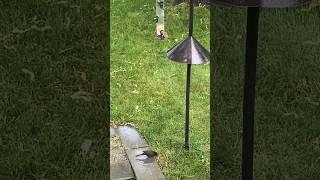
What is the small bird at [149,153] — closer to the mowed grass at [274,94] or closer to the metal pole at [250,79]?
the mowed grass at [274,94]

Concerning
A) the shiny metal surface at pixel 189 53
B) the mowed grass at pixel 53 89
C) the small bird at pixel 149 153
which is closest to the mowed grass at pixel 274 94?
the shiny metal surface at pixel 189 53

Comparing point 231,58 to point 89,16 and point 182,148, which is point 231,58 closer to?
point 89,16

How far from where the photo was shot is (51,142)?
6.81ft

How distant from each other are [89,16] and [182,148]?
4.06 feet

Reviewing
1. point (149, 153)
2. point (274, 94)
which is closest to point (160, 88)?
point (149, 153)

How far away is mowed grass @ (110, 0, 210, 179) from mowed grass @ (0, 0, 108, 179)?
2.46 ft

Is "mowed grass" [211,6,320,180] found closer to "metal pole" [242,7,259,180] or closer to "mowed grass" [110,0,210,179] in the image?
"mowed grass" [110,0,210,179]

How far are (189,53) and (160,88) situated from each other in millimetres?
1240

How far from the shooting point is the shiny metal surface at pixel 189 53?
236cm

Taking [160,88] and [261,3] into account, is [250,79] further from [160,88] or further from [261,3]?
[160,88]

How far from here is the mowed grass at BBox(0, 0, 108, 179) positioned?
1893mm

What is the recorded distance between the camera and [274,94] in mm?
2135

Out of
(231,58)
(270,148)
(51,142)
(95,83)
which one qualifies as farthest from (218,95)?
(51,142)

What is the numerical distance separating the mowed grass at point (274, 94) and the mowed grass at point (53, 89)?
47 cm
